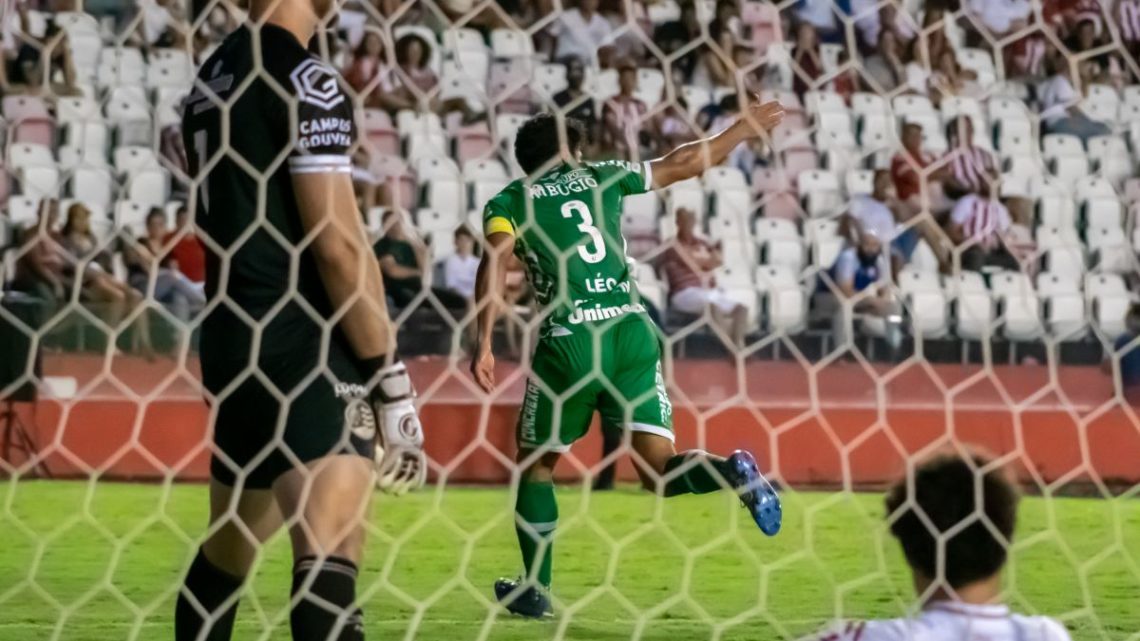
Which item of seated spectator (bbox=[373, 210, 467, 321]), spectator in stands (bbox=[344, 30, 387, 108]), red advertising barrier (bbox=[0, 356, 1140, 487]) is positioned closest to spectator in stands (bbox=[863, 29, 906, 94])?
red advertising barrier (bbox=[0, 356, 1140, 487])

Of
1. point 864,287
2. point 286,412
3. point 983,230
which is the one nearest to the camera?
point 286,412

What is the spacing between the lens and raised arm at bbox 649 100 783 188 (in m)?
4.34

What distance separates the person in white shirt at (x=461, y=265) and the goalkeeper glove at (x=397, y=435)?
539cm

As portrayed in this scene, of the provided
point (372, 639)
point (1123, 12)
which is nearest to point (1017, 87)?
point (1123, 12)

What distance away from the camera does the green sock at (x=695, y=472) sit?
4.76 m

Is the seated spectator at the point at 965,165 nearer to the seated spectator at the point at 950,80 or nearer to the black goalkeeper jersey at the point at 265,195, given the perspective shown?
the seated spectator at the point at 950,80

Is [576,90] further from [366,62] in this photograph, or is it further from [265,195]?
[265,195]

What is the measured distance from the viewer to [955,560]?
237 cm

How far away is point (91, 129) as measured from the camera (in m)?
9.70

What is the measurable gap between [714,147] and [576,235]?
65 centimetres

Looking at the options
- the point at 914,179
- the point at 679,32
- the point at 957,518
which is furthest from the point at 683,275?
the point at 957,518

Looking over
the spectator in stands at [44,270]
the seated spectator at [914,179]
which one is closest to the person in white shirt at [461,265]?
the spectator in stands at [44,270]

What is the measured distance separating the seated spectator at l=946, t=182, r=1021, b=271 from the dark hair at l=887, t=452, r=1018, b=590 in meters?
5.27

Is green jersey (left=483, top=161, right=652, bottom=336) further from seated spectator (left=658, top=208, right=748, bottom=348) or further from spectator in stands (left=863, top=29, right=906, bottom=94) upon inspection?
spectator in stands (left=863, top=29, right=906, bottom=94)
